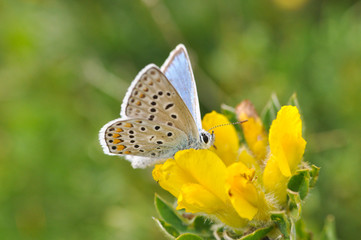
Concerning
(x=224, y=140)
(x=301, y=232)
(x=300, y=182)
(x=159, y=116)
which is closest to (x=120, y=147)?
(x=159, y=116)

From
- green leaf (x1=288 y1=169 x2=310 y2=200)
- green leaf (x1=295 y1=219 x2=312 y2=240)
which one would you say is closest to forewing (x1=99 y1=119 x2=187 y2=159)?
green leaf (x1=288 y1=169 x2=310 y2=200)

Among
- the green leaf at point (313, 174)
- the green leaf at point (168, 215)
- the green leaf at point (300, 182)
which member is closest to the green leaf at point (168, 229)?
the green leaf at point (168, 215)

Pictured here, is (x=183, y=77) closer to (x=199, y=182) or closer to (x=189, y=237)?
(x=199, y=182)

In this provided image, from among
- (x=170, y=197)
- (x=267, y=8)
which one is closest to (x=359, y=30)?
(x=267, y=8)

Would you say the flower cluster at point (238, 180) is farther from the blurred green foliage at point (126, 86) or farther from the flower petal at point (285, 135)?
the blurred green foliage at point (126, 86)

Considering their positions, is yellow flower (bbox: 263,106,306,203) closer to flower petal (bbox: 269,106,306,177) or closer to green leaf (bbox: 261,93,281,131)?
flower petal (bbox: 269,106,306,177)
